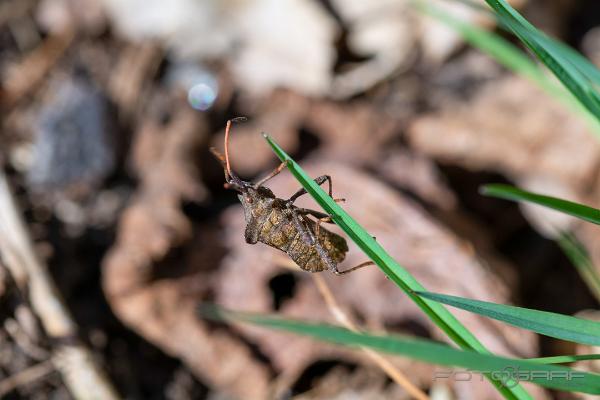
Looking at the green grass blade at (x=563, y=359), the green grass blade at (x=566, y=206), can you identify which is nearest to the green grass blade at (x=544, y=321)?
the green grass blade at (x=563, y=359)

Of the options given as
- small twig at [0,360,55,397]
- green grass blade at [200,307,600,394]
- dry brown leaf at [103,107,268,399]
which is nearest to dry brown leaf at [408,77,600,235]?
dry brown leaf at [103,107,268,399]

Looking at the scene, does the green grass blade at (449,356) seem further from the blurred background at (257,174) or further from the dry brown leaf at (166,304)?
the dry brown leaf at (166,304)

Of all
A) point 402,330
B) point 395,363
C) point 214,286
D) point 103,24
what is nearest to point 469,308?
point 395,363

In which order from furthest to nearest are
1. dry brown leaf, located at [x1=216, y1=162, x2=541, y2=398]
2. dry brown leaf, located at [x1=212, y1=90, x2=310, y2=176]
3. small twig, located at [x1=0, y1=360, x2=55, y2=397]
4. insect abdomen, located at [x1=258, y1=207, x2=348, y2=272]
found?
dry brown leaf, located at [x1=212, y1=90, x2=310, y2=176] < dry brown leaf, located at [x1=216, y1=162, x2=541, y2=398] < small twig, located at [x1=0, y1=360, x2=55, y2=397] < insect abdomen, located at [x1=258, y1=207, x2=348, y2=272]

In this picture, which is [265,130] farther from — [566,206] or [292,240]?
[566,206]

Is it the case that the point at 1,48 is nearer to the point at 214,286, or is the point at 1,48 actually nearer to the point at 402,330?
the point at 214,286

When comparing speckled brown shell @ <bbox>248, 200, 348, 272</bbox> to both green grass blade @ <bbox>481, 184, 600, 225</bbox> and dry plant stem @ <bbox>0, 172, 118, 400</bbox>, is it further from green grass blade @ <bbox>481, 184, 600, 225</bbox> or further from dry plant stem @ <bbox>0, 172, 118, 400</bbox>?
dry plant stem @ <bbox>0, 172, 118, 400</bbox>
